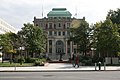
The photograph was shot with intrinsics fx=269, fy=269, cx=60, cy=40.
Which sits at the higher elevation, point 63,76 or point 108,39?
point 108,39

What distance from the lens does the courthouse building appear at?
348 feet

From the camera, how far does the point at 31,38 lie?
190 feet

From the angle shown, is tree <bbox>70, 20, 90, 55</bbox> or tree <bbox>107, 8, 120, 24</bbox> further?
tree <bbox>107, 8, 120, 24</bbox>

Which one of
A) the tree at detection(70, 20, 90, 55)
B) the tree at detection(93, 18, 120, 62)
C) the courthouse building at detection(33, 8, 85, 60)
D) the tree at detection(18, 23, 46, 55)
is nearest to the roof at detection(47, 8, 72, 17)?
the courthouse building at detection(33, 8, 85, 60)

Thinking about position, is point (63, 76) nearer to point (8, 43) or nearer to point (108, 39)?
point (108, 39)

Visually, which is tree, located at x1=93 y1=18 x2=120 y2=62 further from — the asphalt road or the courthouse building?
the courthouse building

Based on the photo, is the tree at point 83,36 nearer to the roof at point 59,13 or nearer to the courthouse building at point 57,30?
the courthouse building at point 57,30

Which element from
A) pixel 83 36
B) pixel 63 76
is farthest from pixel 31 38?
pixel 63 76

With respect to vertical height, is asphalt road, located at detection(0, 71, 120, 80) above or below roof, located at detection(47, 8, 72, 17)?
below

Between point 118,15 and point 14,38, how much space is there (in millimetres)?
24210

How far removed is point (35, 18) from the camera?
106 meters

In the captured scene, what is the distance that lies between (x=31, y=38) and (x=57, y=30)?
49855 mm

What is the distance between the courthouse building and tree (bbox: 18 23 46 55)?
4614cm

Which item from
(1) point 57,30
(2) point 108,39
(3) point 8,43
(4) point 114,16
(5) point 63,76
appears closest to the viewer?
(5) point 63,76
